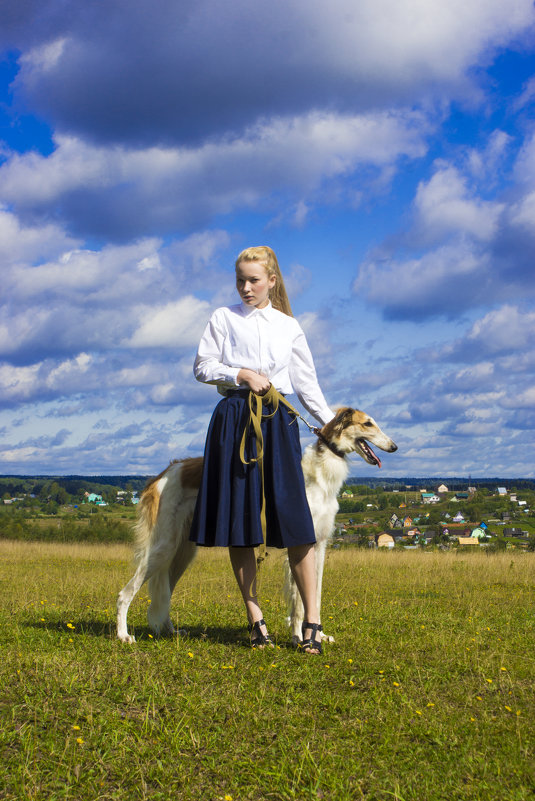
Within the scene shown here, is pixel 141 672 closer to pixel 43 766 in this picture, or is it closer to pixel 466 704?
pixel 43 766

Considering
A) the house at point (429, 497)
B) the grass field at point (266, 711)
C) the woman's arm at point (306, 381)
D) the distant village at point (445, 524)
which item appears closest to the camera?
the grass field at point (266, 711)

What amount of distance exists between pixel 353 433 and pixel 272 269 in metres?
1.57

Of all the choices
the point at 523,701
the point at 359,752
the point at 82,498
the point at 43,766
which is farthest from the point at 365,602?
the point at 82,498

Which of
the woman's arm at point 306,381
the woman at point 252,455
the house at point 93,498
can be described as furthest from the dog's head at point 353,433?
the house at point 93,498

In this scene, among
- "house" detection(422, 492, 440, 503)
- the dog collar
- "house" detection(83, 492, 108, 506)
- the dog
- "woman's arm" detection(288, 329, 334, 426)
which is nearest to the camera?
"woman's arm" detection(288, 329, 334, 426)

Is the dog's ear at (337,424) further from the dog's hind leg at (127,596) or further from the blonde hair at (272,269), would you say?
the dog's hind leg at (127,596)

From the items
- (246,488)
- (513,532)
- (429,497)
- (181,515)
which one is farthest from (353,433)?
(429,497)

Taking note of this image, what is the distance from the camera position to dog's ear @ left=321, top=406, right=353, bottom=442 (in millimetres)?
5465

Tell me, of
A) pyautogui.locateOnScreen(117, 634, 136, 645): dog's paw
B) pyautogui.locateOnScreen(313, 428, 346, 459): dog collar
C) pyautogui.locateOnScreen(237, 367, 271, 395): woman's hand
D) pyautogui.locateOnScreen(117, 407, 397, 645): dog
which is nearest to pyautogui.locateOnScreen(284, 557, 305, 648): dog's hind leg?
pyautogui.locateOnScreen(117, 407, 397, 645): dog

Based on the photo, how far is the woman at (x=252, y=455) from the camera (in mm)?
4590

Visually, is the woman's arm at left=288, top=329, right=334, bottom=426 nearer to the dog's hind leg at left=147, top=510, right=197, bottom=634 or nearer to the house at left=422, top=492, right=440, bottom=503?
the dog's hind leg at left=147, top=510, right=197, bottom=634

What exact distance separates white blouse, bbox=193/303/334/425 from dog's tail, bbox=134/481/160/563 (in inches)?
41.5

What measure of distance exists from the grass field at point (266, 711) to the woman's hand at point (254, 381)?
1.80 m

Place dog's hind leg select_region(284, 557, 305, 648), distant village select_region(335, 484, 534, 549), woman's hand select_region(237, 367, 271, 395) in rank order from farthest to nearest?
distant village select_region(335, 484, 534, 549) < dog's hind leg select_region(284, 557, 305, 648) < woman's hand select_region(237, 367, 271, 395)
